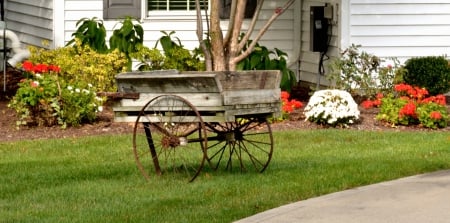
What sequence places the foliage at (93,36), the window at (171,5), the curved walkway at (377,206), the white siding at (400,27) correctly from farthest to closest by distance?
the window at (171,5) < the white siding at (400,27) < the foliage at (93,36) < the curved walkway at (377,206)

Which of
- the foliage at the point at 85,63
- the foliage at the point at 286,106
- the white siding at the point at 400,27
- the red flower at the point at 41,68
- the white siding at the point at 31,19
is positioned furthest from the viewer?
the white siding at the point at 31,19

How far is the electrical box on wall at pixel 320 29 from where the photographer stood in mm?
18078

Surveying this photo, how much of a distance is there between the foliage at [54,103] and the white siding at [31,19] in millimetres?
3880

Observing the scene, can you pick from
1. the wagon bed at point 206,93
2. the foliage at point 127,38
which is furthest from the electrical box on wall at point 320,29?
the wagon bed at point 206,93

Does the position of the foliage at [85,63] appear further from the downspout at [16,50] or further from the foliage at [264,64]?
the downspout at [16,50]

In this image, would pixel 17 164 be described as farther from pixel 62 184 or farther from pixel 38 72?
pixel 38 72

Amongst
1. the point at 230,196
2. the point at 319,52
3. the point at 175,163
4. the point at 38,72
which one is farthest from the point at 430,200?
the point at 319,52

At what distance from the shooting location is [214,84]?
10289mm

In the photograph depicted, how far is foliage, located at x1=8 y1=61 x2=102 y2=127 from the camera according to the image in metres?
14.6

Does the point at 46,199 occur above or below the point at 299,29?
below

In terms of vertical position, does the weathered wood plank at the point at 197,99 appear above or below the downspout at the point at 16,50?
below

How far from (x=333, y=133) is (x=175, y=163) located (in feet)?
9.59

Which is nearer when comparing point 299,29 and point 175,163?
point 175,163

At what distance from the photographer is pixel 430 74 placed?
1678 cm
